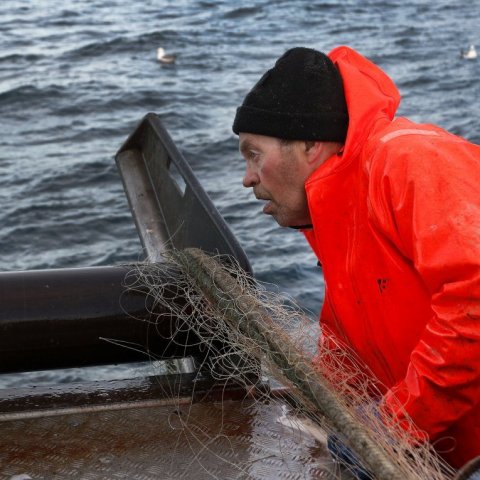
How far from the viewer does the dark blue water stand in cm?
1190

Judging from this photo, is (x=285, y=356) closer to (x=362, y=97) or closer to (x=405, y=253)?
(x=405, y=253)

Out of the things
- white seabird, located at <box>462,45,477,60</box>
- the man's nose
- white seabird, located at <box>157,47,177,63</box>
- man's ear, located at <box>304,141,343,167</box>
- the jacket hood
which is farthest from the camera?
white seabird, located at <box>462,45,477,60</box>

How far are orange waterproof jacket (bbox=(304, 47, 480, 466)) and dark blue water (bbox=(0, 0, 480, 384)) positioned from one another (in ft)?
21.7

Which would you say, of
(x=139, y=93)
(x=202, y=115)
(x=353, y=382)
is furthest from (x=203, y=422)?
(x=139, y=93)

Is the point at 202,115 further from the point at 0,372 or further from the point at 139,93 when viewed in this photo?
the point at 0,372

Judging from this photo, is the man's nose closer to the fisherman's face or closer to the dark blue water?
the fisherman's face

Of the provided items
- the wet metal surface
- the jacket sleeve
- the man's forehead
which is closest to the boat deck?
the wet metal surface

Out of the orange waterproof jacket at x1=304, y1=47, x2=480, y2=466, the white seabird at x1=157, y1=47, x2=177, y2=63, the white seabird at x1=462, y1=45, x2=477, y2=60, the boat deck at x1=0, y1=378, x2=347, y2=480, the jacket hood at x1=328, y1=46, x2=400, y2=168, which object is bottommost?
the white seabird at x1=462, y1=45, x2=477, y2=60

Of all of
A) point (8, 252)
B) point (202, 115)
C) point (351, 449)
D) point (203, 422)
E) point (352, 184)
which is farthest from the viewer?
point (202, 115)

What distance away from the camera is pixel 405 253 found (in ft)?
9.98

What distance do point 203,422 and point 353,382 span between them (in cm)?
86

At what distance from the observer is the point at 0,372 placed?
4215 mm

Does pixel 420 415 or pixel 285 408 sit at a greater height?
pixel 420 415

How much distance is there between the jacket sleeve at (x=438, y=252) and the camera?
2.82 metres
